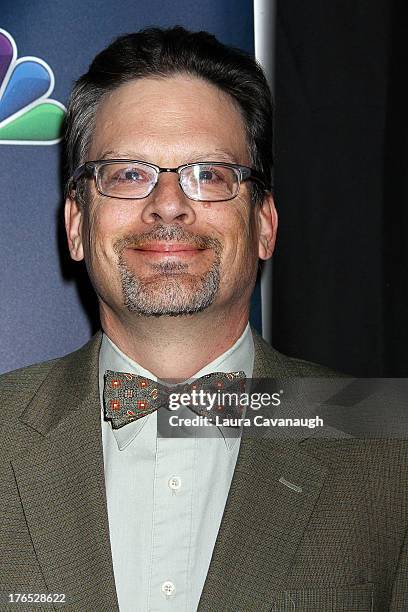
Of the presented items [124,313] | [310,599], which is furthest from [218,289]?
[310,599]

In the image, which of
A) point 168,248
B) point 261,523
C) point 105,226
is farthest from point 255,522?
point 105,226

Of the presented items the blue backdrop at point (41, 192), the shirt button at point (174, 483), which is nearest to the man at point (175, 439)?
the shirt button at point (174, 483)

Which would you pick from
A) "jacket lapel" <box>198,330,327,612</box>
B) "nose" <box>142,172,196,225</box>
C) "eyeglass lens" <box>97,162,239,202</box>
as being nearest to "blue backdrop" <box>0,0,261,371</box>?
"eyeglass lens" <box>97,162,239,202</box>

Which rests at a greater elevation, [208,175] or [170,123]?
[170,123]

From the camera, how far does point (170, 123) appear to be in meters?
2.11

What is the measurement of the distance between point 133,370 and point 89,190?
16.9 inches

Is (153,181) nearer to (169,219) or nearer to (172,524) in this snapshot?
(169,219)

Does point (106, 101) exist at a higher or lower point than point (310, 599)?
higher

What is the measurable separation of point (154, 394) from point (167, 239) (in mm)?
343

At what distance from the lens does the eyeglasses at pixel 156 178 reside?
6.78 ft

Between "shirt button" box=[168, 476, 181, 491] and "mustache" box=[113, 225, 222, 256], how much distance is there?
50 cm

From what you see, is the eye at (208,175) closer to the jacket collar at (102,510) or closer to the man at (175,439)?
the man at (175,439)

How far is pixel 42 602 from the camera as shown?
1.86 meters

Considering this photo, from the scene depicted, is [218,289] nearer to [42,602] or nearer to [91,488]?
[91,488]
